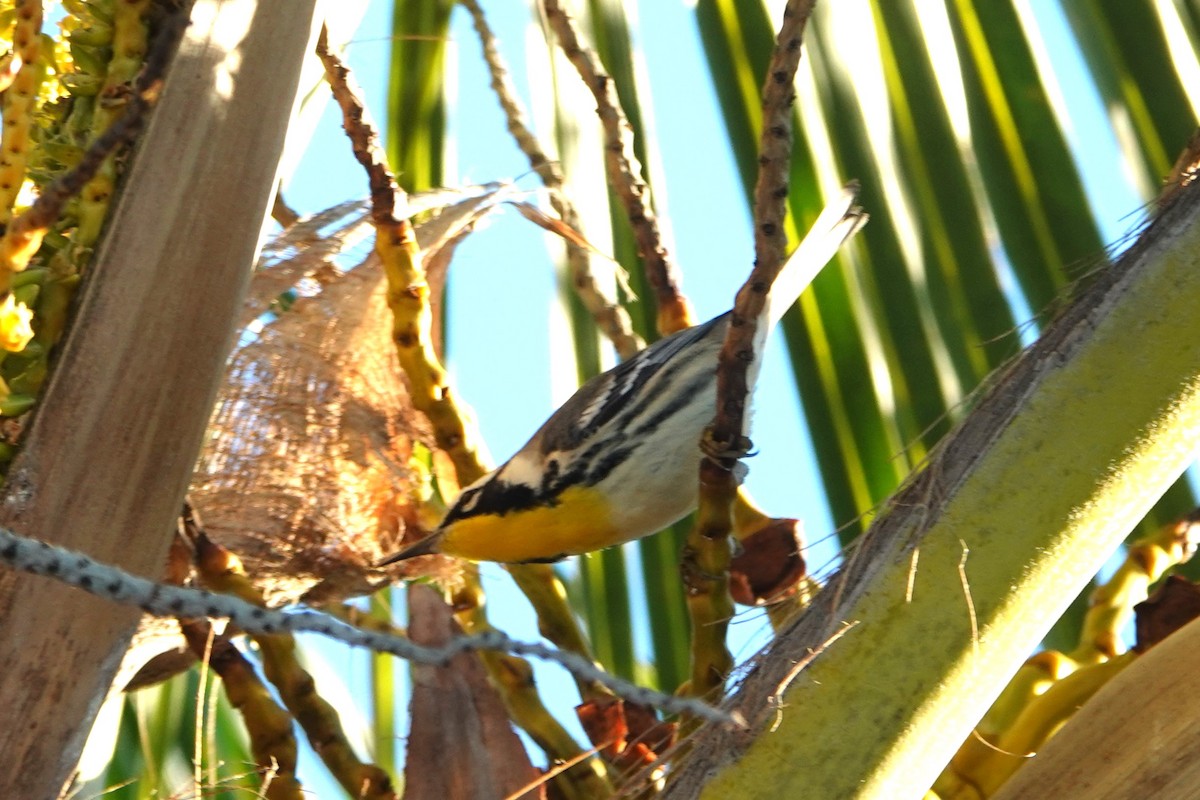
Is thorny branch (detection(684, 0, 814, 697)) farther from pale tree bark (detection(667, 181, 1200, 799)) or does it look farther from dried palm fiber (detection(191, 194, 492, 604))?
dried palm fiber (detection(191, 194, 492, 604))

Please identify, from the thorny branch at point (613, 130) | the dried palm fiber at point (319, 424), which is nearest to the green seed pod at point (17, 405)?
the dried palm fiber at point (319, 424)

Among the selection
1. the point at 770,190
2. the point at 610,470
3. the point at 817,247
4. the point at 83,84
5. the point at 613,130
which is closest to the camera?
the point at 770,190

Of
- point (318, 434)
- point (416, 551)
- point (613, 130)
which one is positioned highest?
point (613, 130)

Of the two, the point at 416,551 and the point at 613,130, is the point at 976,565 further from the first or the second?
the point at 416,551

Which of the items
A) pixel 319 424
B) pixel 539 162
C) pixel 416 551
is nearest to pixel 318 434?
pixel 319 424

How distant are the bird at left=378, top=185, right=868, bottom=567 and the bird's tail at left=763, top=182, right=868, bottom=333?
0.60 feet

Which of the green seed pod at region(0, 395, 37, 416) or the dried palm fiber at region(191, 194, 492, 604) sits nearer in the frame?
the green seed pod at region(0, 395, 37, 416)

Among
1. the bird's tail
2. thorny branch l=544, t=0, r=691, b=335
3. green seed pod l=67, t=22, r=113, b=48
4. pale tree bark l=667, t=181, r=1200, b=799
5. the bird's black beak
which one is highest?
green seed pod l=67, t=22, r=113, b=48

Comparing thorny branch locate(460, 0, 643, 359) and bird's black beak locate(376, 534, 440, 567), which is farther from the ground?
thorny branch locate(460, 0, 643, 359)

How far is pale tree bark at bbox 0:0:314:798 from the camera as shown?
0.69m

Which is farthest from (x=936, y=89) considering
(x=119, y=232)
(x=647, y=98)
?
(x=119, y=232)

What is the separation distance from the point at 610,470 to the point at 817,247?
16.3 inches

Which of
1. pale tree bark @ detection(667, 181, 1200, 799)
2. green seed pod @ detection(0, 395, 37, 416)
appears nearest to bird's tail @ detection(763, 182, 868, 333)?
pale tree bark @ detection(667, 181, 1200, 799)

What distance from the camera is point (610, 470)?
1432mm
